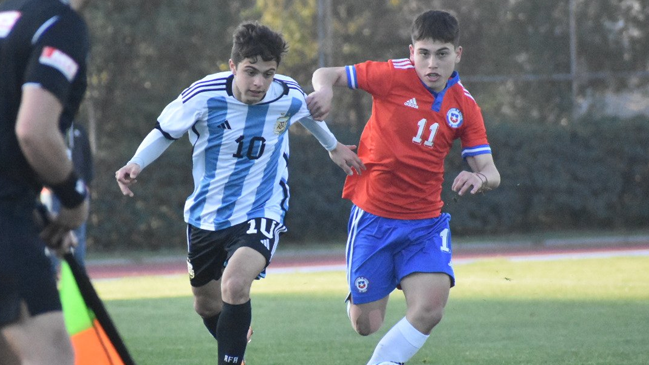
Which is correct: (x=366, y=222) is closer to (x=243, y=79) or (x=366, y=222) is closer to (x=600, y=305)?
(x=243, y=79)

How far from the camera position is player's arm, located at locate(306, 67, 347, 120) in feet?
20.6

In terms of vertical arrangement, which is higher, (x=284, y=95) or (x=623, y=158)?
(x=284, y=95)

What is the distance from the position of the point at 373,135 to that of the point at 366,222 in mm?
560

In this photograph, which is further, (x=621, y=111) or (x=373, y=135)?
(x=621, y=111)

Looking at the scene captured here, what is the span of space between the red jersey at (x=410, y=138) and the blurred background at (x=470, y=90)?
1505 centimetres

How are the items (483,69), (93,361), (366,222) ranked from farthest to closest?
(483,69) < (366,222) < (93,361)

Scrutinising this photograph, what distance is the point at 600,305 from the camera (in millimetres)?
10664

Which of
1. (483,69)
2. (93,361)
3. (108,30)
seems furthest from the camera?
(483,69)

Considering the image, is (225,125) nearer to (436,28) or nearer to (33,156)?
(436,28)

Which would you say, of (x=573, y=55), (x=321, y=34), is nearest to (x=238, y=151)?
(x=321, y=34)

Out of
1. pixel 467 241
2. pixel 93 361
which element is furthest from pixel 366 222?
pixel 467 241

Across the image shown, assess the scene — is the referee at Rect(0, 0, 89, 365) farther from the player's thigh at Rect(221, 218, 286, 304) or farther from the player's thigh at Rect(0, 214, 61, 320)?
the player's thigh at Rect(221, 218, 286, 304)

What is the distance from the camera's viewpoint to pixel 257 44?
6.27m

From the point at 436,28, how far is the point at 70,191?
3270mm
